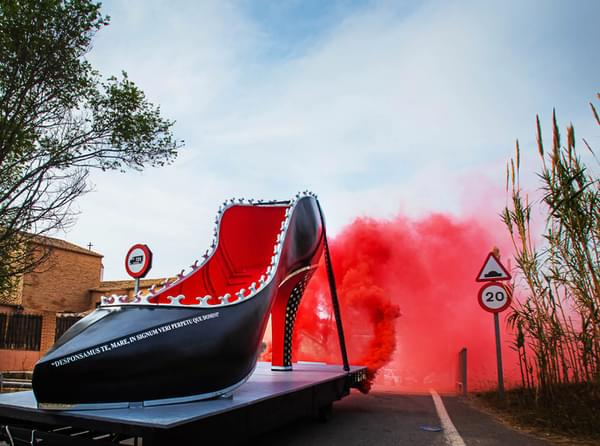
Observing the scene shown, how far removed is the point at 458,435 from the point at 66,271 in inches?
1328

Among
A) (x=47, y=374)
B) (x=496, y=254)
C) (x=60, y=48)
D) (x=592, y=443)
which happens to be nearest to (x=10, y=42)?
(x=60, y=48)

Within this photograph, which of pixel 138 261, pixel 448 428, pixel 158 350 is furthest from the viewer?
pixel 448 428

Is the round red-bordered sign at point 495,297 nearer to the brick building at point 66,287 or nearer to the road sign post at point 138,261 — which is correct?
the road sign post at point 138,261

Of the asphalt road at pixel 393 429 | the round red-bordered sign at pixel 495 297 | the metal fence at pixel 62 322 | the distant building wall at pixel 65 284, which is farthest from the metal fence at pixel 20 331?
the round red-bordered sign at pixel 495 297

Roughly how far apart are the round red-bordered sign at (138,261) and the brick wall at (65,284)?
29.1m

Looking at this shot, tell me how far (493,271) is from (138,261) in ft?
22.2

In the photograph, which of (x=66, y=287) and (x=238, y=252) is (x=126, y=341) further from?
(x=66, y=287)

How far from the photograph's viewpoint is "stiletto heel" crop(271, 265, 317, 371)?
8133 mm

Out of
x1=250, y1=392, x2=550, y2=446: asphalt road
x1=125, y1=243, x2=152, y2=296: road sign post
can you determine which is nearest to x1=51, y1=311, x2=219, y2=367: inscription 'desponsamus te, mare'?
x1=125, y1=243, x2=152, y2=296: road sign post

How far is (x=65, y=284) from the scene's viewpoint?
34.0 metres

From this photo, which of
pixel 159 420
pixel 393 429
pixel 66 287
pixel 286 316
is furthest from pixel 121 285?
pixel 159 420

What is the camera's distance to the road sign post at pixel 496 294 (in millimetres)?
8883

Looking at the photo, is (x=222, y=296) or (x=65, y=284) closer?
(x=222, y=296)

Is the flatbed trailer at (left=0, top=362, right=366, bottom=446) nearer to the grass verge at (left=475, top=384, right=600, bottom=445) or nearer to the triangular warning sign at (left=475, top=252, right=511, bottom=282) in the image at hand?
the grass verge at (left=475, top=384, right=600, bottom=445)
